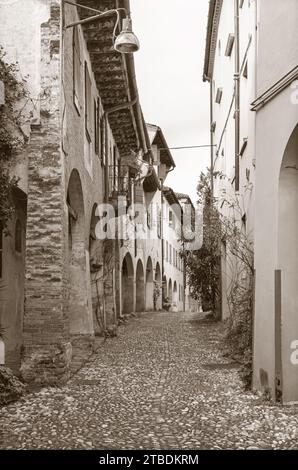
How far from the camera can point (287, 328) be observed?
6602 millimetres

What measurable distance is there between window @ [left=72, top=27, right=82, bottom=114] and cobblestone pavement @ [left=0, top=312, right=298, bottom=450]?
15.0 feet

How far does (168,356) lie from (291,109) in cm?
601

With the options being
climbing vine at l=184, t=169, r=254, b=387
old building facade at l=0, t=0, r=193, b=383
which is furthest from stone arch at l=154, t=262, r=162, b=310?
old building facade at l=0, t=0, r=193, b=383

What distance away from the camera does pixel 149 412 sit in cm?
661

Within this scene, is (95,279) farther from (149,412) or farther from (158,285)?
(158,285)

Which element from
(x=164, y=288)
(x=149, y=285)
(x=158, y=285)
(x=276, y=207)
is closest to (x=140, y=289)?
(x=149, y=285)

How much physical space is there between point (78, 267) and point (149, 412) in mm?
5262

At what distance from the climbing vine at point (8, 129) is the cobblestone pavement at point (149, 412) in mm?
2474

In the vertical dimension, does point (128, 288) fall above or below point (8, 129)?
below

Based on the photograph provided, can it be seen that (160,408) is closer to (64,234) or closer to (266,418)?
(266,418)

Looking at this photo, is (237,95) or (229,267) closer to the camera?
(237,95)

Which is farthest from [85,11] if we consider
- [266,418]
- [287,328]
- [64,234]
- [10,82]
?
[266,418]

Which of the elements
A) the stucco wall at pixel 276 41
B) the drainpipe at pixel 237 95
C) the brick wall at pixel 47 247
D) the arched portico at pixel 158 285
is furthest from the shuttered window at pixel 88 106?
the arched portico at pixel 158 285

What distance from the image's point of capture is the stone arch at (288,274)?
6.57 m
